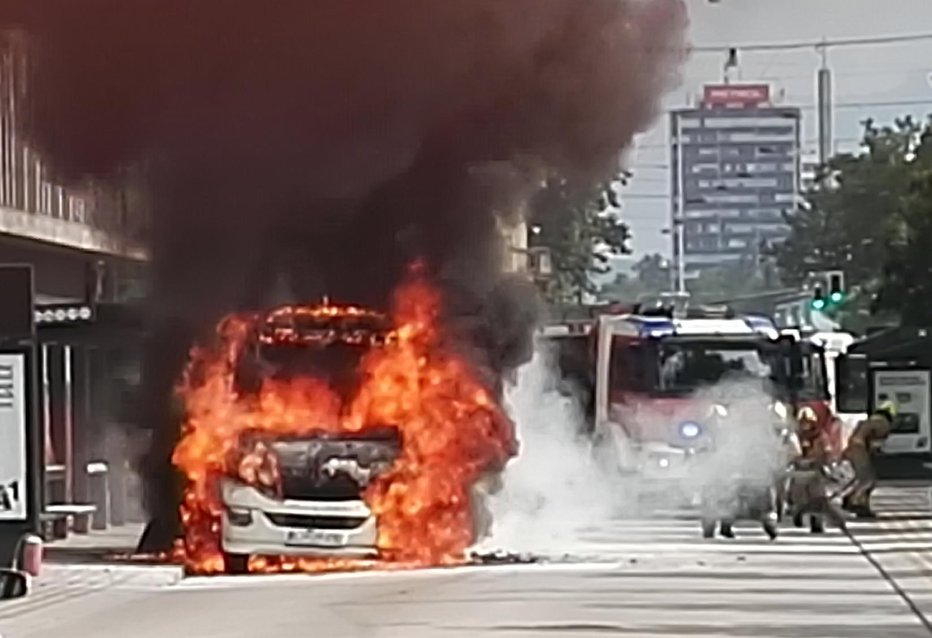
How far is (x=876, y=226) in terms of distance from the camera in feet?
153

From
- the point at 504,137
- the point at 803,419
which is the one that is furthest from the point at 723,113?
the point at 504,137

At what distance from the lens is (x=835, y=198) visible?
169 feet

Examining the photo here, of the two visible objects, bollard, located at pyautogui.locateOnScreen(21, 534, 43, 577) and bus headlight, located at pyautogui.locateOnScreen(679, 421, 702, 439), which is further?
bus headlight, located at pyautogui.locateOnScreen(679, 421, 702, 439)

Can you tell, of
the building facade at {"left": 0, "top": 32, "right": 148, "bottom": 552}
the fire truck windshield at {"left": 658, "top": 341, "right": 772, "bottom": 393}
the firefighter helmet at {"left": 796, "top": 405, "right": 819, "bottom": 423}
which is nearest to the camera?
the building facade at {"left": 0, "top": 32, "right": 148, "bottom": 552}

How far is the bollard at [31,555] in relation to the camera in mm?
17281

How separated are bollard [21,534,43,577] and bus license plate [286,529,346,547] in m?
1.95

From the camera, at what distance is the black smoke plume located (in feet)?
68.2

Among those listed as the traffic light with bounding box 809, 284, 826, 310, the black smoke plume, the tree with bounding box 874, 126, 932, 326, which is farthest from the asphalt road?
the tree with bounding box 874, 126, 932, 326

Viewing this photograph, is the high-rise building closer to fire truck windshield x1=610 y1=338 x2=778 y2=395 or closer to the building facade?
fire truck windshield x1=610 y1=338 x2=778 y2=395

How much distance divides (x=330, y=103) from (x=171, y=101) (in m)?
1.58

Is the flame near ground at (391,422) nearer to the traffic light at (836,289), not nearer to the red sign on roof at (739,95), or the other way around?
the red sign on roof at (739,95)

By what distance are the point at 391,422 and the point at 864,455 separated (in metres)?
9.42

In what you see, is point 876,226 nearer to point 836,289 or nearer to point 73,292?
point 836,289

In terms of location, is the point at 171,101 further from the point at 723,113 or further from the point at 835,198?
the point at 835,198
